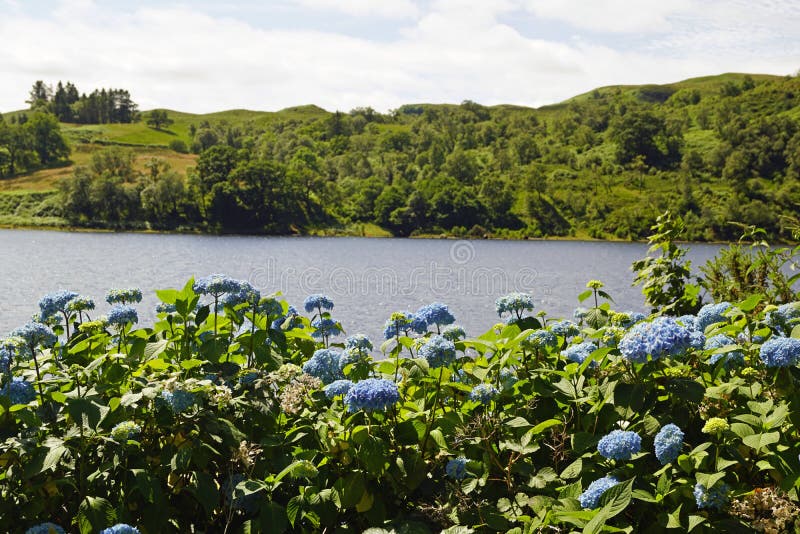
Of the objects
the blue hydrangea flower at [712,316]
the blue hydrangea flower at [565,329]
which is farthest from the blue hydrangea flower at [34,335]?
the blue hydrangea flower at [712,316]

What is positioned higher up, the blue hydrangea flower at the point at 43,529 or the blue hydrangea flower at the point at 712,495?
the blue hydrangea flower at the point at 712,495

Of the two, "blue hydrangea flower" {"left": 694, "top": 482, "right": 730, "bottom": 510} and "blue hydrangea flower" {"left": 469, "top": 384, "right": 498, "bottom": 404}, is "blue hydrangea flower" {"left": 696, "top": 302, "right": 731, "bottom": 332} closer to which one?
"blue hydrangea flower" {"left": 694, "top": 482, "right": 730, "bottom": 510}

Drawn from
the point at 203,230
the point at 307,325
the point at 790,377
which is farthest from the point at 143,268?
the point at 203,230

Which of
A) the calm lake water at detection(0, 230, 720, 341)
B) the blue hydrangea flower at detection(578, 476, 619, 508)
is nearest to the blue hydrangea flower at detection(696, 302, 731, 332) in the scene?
the blue hydrangea flower at detection(578, 476, 619, 508)

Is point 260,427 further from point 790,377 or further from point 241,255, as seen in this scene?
point 241,255

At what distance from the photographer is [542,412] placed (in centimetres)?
425

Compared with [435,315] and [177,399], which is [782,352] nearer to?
[435,315]

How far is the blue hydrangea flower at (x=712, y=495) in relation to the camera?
128 inches

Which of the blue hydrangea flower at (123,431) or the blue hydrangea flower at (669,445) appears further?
the blue hydrangea flower at (123,431)

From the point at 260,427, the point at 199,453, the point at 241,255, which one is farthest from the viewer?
the point at 241,255

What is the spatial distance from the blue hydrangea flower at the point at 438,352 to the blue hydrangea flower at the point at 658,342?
1.10m

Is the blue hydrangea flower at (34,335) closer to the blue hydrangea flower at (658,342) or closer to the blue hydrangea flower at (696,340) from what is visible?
→ the blue hydrangea flower at (658,342)

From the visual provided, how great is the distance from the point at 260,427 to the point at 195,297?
107cm

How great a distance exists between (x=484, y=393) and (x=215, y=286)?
2071 mm
